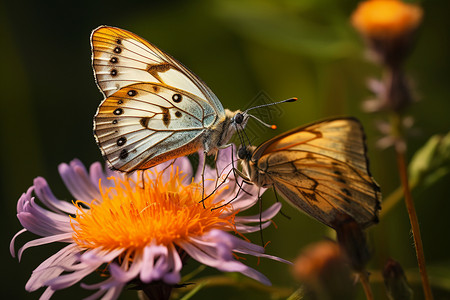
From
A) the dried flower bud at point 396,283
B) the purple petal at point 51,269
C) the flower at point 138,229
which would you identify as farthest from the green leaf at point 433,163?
the purple petal at point 51,269

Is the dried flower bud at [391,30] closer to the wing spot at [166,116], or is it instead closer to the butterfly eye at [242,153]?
the butterfly eye at [242,153]

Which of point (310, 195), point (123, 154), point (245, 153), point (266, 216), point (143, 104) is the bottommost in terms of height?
point (266, 216)

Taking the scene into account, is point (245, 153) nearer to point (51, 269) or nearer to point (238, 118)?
point (238, 118)

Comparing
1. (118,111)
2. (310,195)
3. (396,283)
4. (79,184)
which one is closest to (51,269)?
(79,184)

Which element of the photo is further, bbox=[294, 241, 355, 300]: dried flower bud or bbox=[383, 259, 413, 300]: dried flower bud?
A: bbox=[383, 259, 413, 300]: dried flower bud

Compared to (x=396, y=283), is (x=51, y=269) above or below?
above

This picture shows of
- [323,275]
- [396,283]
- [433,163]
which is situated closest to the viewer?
[323,275]

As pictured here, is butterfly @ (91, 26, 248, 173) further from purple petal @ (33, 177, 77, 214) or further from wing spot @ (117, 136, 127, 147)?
purple petal @ (33, 177, 77, 214)

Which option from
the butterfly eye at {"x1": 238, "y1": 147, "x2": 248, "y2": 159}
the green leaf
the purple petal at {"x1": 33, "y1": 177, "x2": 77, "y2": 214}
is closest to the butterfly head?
the butterfly eye at {"x1": 238, "y1": 147, "x2": 248, "y2": 159}
